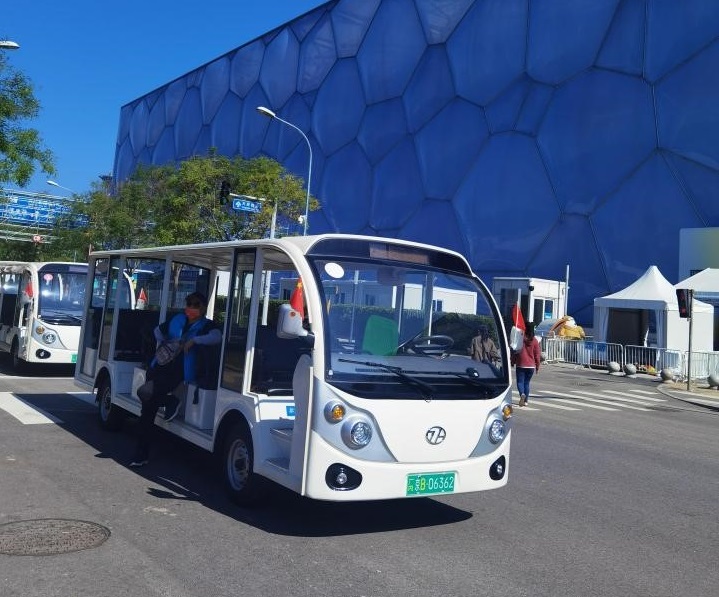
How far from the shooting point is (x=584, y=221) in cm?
3541

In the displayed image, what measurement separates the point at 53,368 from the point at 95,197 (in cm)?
2846

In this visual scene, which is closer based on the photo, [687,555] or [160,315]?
[687,555]

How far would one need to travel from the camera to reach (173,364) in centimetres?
729

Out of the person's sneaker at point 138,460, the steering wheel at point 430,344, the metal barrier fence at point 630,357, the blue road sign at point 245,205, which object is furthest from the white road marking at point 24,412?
the metal barrier fence at point 630,357

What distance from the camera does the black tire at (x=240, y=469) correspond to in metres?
5.98

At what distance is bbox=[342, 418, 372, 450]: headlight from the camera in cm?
529

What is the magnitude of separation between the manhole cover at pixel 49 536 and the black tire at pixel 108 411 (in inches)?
142

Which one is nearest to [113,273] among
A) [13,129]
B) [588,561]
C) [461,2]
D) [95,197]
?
[588,561]

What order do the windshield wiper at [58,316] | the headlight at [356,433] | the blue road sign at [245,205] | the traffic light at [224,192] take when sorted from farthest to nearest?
the traffic light at [224,192]
the blue road sign at [245,205]
the windshield wiper at [58,316]
the headlight at [356,433]

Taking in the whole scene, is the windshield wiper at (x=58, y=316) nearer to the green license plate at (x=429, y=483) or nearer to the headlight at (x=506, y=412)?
the headlight at (x=506, y=412)

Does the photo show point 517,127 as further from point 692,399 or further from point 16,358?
point 16,358

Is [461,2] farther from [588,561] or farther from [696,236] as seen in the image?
[588,561]

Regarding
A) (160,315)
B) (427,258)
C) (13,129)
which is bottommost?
(160,315)

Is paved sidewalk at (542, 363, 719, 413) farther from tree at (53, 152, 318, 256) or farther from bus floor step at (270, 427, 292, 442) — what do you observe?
bus floor step at (270, 427, 292, 442)
